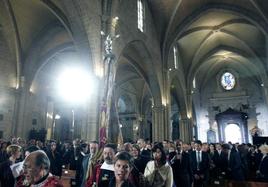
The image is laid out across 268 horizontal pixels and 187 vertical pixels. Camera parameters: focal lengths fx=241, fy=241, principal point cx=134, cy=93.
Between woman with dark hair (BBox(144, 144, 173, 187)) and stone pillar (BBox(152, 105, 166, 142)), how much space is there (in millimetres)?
12261

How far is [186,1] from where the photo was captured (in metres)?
16.1

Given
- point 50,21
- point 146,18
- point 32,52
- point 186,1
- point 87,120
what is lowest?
point 87,120

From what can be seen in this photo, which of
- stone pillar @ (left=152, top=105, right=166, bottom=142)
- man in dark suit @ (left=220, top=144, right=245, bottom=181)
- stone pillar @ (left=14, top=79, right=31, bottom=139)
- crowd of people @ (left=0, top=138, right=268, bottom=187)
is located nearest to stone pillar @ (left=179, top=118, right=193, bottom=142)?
stone pillar @ (left=152, top=105, right=166, bottom=142)

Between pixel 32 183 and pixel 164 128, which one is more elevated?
pixel 164 128

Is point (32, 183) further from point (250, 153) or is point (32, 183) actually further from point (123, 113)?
point (123, 113)

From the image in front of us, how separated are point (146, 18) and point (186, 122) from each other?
10.3 m

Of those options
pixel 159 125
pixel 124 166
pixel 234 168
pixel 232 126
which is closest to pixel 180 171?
pixel 124 166

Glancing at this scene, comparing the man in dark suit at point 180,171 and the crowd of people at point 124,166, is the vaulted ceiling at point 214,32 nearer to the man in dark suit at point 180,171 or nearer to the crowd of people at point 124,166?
the crowd of people at point 124,166

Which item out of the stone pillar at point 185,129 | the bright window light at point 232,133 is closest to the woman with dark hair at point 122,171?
the stone pillar at point 185,129

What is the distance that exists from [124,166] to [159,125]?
13.4 m

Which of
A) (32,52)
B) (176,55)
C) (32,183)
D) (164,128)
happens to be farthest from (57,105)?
(32,183)

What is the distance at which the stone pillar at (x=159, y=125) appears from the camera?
15531mm

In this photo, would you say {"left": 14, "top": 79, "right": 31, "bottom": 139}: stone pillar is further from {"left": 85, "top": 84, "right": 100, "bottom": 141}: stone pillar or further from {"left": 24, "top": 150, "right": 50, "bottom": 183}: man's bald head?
{"left": 24, "top": 150, "right": 50, "bottom": 183}: man's bald head

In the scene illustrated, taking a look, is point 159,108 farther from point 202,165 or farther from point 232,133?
point 232,133
